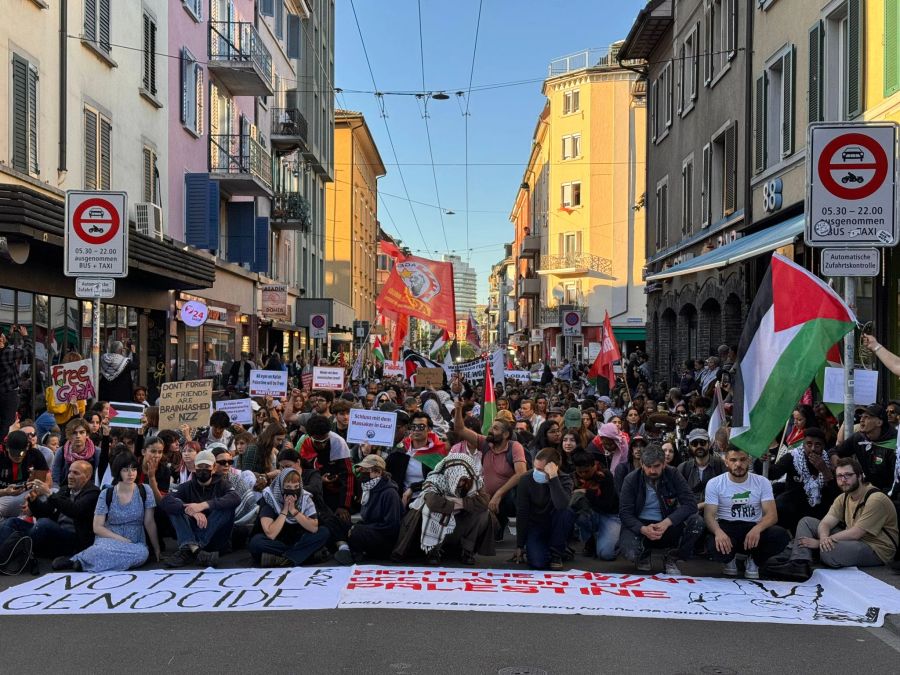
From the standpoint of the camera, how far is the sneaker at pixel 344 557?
32.7ft

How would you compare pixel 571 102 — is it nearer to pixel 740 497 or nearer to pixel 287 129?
pixel 287 129

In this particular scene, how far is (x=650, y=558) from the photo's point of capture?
9852 mm

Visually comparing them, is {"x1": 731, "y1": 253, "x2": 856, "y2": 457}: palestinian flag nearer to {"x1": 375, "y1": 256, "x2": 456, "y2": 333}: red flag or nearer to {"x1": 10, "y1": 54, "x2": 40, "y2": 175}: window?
{"x1": 10, "y1": 54, "x2": 40, "y2": 175}: window

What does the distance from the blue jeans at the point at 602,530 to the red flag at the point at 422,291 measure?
41.0 ft

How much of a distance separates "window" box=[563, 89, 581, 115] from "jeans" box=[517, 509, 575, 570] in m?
55.0

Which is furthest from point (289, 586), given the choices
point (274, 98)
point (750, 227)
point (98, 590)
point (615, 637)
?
point (274, 98)

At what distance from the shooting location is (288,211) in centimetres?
3806

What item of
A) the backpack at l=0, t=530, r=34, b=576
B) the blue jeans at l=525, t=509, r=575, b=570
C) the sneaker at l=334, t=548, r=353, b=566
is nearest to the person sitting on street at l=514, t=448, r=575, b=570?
the blue jeans at l=525, t=509, r=575, b=570

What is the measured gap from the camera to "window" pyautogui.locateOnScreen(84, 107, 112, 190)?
1945cm

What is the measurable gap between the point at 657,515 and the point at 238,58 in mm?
23048

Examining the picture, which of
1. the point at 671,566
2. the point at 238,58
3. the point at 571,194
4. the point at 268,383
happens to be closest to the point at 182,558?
the point at 671,566

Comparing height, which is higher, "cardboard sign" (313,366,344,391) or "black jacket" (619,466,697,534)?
"cardboard sign" (313,366,344,391)

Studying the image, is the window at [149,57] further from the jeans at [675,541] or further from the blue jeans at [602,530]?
the jeans at [675,541]

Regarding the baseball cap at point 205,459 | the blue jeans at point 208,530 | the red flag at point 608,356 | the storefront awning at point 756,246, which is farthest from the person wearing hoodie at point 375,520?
the red flag at point 608,356
